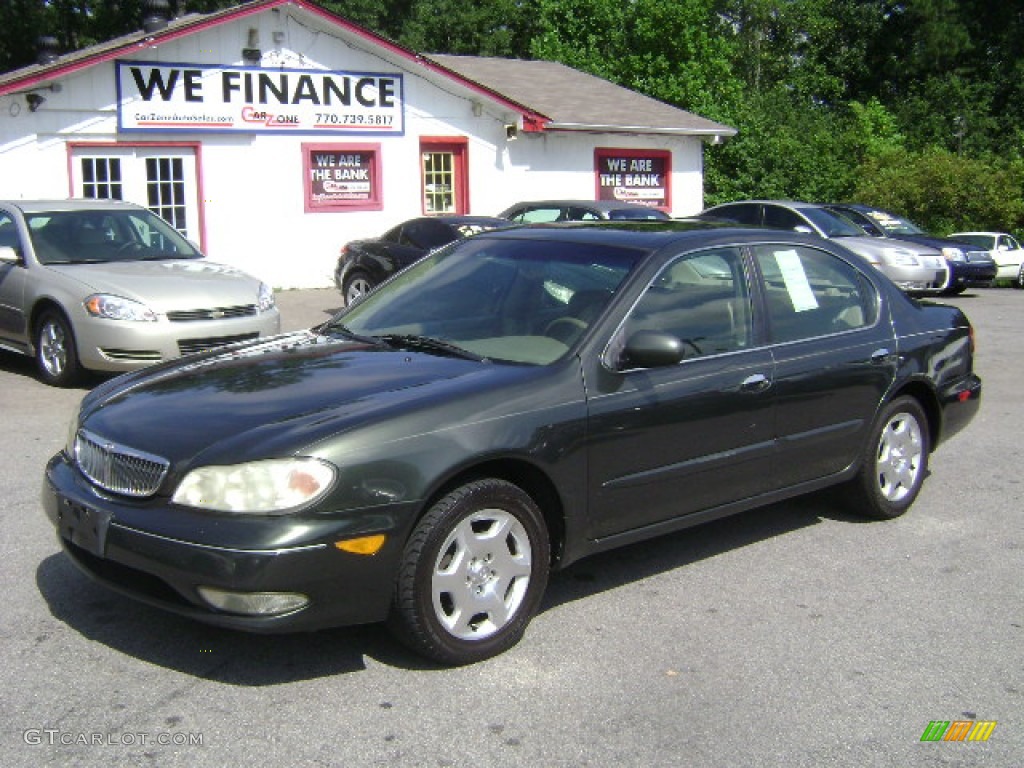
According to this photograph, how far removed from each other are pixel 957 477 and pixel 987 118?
135 ft

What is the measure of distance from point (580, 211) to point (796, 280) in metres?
10.7

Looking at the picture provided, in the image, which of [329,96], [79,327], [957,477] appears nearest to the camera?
[957,477]

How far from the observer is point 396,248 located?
14461mm

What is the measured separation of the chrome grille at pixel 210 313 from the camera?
9.52m

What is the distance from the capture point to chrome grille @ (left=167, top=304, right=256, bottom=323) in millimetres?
9523

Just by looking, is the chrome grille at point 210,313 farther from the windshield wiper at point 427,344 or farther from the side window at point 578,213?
the side window at point 578,213

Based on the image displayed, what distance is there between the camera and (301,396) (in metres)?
4.42

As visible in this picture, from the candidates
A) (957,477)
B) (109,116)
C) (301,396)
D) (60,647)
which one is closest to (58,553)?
(60,647)

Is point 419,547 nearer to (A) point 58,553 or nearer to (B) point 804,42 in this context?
(A) point 58,553

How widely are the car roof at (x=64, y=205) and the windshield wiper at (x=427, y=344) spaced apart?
6.67 m

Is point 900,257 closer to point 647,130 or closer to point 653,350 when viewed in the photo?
point 647,130

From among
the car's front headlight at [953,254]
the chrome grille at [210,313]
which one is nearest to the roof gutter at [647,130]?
the car's front headlight at [953,254]

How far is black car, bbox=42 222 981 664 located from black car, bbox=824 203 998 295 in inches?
543

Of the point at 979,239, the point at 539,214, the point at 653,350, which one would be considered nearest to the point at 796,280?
the point at 653,350
